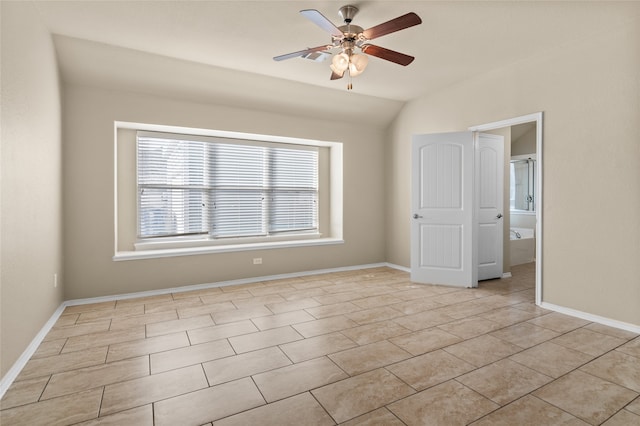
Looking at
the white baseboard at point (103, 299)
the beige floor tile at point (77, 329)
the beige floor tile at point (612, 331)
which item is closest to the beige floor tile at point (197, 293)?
the white baseboard at point (103, 299)

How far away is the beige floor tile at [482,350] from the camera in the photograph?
2.47 metres

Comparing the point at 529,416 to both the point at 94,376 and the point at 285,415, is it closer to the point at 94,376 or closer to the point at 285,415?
the point at 285,415

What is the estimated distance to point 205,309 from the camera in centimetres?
363

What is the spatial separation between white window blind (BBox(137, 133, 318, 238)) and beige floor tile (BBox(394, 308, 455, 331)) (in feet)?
9.00

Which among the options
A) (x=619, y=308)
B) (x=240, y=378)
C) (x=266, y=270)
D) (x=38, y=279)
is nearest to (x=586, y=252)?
(x=619, y=308)

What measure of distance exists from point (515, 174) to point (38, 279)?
8589mm

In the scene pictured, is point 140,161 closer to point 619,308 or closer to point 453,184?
point 453,184

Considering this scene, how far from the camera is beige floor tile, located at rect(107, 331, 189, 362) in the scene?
2.58 m

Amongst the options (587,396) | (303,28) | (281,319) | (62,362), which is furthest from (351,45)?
(62,362)

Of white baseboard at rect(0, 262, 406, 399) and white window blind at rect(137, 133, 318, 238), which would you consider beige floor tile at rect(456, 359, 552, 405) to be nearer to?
white baseboard at rect(0, 262, 406, 399)

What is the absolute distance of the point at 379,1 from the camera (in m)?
2.64

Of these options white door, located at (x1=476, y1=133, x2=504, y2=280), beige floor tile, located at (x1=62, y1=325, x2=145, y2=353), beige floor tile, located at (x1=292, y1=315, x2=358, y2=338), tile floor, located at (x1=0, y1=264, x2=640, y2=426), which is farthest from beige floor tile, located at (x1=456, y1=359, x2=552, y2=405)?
white door, located at (x1=476, y1=133, x2=504, y2=280)

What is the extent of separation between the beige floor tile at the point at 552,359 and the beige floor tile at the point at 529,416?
17.6 inches

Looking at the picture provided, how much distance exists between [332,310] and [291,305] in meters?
0.47
